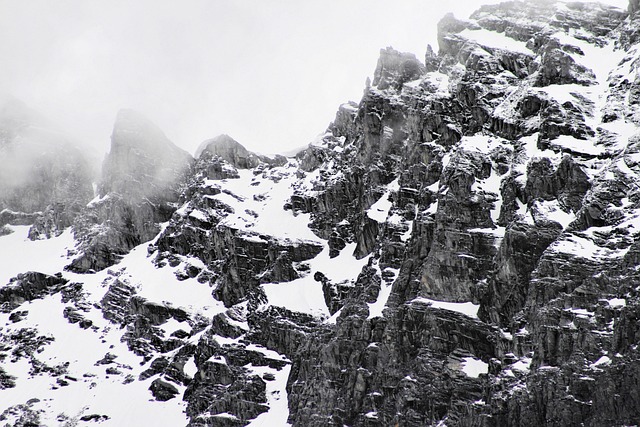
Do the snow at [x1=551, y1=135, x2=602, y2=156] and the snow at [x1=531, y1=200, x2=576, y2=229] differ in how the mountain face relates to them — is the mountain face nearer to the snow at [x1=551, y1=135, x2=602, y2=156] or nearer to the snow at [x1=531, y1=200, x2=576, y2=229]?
the snow at [x1=531, y1=200, x2=576, y2=229]

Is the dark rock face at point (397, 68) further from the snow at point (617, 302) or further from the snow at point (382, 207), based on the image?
the snow at point (617, 302)

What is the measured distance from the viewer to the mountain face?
99375 mm

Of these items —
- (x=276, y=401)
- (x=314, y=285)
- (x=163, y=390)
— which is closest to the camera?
(x=276, y=401)

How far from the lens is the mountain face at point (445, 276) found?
3912 inches

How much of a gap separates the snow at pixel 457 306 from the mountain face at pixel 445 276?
281mm

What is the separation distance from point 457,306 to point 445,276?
5.13 metres

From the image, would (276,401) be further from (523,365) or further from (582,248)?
(582,248)

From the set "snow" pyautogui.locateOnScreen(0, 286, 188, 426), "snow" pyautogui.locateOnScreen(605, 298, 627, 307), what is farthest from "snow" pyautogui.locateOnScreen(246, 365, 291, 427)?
"snow" pyautogui.locateOnScreen(605, 298, 627, 307)

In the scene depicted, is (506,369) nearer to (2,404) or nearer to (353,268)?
(353,268)

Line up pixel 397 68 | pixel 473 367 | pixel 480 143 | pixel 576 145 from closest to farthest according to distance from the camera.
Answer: pixel 473 367, pixel 576 145, pixel 480 143, pixel 397 68

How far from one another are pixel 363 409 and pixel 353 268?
165ft

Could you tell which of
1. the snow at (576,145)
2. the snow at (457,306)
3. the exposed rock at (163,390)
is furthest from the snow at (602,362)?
the exposed rock at (163,390)

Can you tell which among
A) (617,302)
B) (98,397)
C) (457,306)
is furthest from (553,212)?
(98,397)

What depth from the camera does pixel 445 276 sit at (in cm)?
12256
